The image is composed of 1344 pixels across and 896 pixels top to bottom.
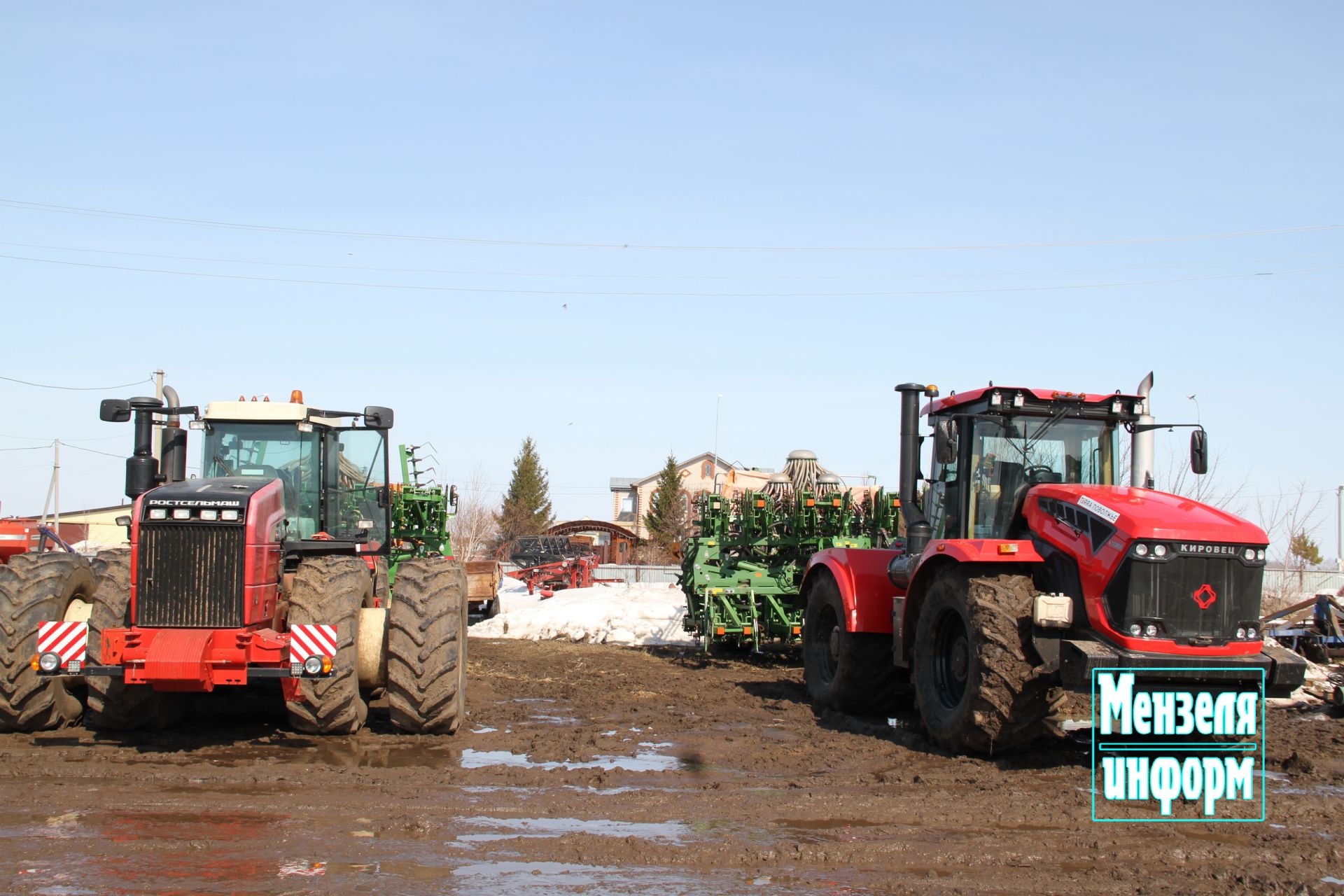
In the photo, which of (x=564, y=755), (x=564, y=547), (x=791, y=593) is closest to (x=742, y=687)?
(x=791, y=593)

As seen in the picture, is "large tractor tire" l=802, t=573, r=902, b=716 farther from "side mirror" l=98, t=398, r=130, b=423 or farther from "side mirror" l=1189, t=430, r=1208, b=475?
"side mirror" l=98, t=398, r=130, b=423

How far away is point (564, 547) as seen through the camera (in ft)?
123

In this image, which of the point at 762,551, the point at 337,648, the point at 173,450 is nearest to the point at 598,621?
the point at 762,551

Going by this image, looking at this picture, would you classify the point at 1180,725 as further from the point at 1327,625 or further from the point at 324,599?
the point at 1327,625

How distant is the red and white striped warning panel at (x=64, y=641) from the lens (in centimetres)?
814

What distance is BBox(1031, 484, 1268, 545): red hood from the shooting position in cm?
796

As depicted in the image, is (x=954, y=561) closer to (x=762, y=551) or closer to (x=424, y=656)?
(x=424, y=656)

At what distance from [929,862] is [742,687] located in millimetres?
7294

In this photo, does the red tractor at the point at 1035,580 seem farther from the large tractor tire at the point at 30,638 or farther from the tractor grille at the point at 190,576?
the large tractor tire at the point at 30,638

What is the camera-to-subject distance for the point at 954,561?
9.45 metres

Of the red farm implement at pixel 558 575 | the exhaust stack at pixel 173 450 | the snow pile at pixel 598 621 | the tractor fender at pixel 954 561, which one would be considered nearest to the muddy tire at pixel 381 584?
the exhaust stack at pixel 173 450

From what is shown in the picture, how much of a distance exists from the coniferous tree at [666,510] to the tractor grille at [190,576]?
42.2 metres

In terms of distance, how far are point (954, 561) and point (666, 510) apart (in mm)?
48041

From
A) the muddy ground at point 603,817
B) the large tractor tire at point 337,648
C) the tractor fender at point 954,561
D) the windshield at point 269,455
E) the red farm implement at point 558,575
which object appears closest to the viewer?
the muddy ground at point 603,817
